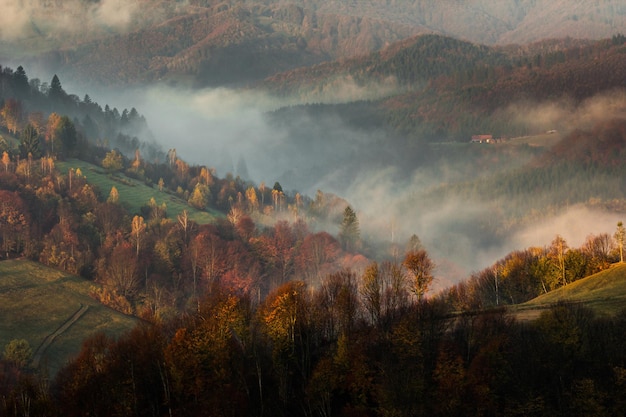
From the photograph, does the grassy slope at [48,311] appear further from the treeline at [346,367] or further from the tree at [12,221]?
the treeline at [346,367]

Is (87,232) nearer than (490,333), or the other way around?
(490,333)

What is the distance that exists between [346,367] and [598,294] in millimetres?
42778

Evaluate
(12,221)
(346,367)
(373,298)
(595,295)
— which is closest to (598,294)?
(595,295)

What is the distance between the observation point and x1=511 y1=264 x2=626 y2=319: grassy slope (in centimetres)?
10088

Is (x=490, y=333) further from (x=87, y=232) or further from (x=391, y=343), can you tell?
(x=87, y=232)

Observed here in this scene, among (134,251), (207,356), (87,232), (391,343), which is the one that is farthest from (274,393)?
(87,232)

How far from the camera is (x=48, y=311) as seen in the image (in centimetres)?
14825

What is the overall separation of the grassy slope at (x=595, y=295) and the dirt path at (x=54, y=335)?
76.3 metres

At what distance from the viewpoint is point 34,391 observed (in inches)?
3378

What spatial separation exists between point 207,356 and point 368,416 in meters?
20.3

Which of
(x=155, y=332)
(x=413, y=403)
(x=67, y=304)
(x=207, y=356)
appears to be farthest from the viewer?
(x=67, y=304)

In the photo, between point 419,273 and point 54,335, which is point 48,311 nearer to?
point 54,335

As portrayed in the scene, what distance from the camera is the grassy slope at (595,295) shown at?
101 meters

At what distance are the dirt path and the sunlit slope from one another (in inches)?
3032
